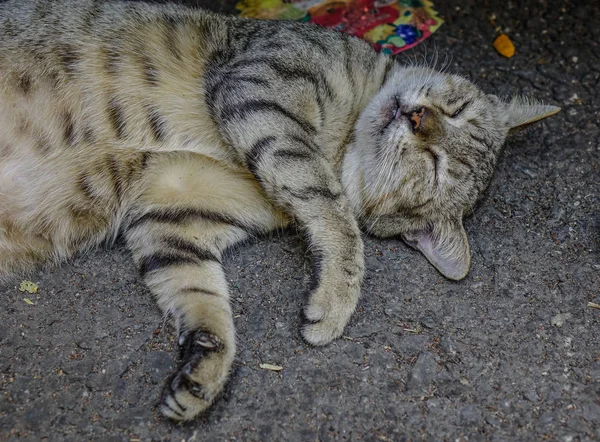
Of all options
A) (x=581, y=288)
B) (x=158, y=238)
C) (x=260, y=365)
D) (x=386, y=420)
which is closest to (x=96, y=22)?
(x=158, y=238)

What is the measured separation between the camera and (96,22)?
3.33m

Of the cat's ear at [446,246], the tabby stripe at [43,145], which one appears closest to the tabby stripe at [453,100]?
the cat's ear at [446,246]

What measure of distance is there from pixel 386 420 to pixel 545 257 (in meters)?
1.24

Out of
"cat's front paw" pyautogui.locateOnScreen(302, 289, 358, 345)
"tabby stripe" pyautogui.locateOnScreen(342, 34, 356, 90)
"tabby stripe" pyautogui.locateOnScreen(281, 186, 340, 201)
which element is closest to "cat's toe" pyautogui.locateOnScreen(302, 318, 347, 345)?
"cat's front paw" pyautogui.locateOnScreen(302, 289, 358, 345)

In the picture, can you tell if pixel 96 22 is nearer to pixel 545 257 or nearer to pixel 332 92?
pixel 332 92

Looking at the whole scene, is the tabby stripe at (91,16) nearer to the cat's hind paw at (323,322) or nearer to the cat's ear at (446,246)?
the cat's hind paw at (323,322)

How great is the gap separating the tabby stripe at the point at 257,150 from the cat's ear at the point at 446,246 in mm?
820

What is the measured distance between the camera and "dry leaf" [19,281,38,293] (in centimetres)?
302

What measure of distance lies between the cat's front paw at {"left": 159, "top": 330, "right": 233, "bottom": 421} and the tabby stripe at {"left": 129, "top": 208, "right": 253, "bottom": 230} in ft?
2.06

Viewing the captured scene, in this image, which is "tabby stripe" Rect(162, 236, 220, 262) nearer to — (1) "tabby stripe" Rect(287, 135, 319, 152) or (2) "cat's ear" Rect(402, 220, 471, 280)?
(1) "tabby stripe" Rect(287, 135, 319, 152)

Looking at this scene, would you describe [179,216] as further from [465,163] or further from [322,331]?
[465,163]

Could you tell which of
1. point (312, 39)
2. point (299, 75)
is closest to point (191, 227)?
point (299, 75)

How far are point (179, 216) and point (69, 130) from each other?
621 mm

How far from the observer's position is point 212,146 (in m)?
3.23
